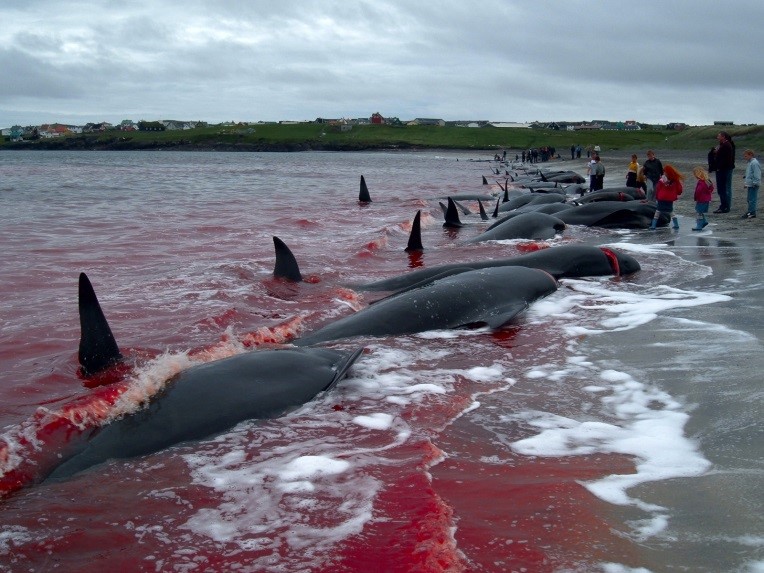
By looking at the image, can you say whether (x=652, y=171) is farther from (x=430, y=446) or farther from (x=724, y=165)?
(x=430, y=446)

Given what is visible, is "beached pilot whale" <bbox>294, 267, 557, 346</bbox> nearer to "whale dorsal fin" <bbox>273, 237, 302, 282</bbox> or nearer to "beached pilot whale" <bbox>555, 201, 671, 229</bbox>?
"whale dorsal fin" <bbox>273, 237, 302, 282</bbox>

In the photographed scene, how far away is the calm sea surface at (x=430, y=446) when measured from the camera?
402 cm

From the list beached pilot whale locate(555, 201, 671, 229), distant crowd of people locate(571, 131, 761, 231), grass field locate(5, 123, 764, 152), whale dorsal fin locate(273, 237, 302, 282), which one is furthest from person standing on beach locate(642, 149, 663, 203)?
grass field locate(5, 123, 764, 152)

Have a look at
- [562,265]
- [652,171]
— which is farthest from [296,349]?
[652,171]

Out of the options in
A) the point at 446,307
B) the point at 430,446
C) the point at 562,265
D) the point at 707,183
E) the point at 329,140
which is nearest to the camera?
the point at 430,446

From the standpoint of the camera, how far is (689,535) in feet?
12.8

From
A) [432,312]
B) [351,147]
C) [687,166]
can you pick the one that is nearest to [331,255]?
[432,312]

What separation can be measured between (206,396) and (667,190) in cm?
1487

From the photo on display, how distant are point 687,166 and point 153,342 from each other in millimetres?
41097

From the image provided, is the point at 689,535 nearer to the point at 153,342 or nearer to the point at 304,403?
the point at 304,403

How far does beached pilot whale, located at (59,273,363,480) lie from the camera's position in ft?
18.0

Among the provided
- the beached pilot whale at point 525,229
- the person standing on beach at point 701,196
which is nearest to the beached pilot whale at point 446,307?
the beached pilot whale at point 525,229

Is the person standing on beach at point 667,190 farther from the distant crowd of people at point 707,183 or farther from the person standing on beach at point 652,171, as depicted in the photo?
the person standing on beach at point 652,171

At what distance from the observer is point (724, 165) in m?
19.9
